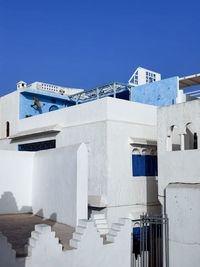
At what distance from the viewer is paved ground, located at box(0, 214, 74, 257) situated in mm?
6273

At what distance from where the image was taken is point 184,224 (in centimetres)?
752

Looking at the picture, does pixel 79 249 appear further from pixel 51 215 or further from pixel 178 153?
pixel 178 153

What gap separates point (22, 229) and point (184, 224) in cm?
397

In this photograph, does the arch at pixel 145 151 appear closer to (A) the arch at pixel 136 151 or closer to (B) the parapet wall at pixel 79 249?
(A) the arch at pixel 136 151

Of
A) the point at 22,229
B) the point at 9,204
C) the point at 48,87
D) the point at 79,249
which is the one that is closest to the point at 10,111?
the point at 48,87

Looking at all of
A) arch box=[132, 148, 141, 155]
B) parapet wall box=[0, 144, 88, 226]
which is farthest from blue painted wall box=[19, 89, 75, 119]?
arch box=[132, 148, 141, 155]

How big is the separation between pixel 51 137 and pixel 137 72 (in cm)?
598

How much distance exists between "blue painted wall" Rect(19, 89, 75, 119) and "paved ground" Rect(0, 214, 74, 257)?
22.0ft

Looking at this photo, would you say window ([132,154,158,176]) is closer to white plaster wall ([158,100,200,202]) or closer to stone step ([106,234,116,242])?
white plaster wall ([158,100,200,202])

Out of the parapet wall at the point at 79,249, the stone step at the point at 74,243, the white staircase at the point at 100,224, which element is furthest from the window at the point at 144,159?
the stone step at the point at 74,243

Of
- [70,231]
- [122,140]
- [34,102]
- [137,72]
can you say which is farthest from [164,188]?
[34,102]

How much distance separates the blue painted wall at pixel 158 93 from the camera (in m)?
12.7

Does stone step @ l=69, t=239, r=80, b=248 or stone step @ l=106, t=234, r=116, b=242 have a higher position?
stone step @ l=69, t=239, r=80, b=248

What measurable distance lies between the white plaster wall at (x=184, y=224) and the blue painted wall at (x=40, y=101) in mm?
9562
